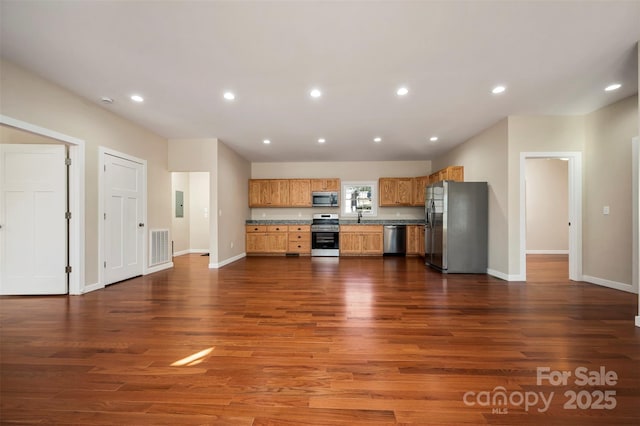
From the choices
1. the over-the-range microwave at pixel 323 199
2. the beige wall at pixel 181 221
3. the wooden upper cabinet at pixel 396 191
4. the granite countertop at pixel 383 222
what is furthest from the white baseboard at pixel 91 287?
the wooden upper cabinet at pixel 396 191

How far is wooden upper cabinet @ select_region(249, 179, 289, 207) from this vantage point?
782 cm

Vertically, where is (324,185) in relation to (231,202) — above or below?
above

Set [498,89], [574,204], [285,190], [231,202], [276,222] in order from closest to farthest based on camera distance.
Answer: [498,89] < [574,204] < [231,202] < [276,222] < [285,190]

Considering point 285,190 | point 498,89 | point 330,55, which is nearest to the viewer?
point 330,55

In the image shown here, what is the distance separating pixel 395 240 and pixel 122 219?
6141mm

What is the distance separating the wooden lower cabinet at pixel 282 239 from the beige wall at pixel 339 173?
2.27 feet

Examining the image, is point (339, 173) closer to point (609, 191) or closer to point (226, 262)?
point (226, 262)

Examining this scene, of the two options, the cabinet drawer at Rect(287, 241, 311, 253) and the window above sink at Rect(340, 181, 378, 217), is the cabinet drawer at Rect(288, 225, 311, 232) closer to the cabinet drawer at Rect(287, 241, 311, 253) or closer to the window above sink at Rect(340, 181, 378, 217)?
the cabinet drawer at Rect(287, 241, 311, 253)

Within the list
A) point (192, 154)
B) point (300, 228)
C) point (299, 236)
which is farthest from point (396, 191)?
point (192, 154)

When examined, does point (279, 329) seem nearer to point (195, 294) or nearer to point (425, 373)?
point (425, 373)

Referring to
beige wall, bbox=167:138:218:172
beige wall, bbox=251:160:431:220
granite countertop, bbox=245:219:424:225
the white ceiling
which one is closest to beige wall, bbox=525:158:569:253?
beige wall, bbox=251:160:431:220

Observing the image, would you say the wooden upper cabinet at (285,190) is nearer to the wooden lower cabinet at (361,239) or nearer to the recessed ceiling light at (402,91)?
the wooden lower cabinet at (361,239)

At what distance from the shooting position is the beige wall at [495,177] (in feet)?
14.8

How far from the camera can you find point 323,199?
25.7ft
